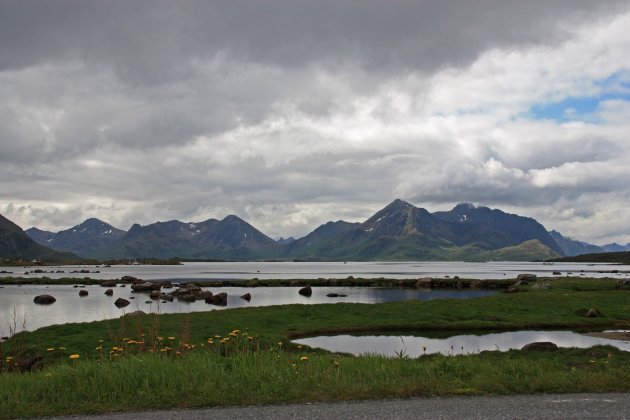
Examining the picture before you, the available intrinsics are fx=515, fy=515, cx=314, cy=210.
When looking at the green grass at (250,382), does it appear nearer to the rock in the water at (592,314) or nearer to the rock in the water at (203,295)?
the rock in the water at (592,314)

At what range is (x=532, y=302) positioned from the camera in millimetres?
72625

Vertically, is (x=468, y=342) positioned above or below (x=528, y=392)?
below

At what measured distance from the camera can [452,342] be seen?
48.2m

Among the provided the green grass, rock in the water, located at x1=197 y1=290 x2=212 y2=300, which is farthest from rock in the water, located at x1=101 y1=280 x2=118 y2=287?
the green grass

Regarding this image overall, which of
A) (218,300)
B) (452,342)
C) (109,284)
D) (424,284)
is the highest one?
(452,342)

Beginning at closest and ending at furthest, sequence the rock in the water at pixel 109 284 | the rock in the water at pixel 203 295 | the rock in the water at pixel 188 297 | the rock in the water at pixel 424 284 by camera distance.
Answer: the rock in the water at pixel 188 297 → the rock in the water at pixel 203 295 → the rock in the water at pixel 424 284 → the rock in the water at pixel 109 284

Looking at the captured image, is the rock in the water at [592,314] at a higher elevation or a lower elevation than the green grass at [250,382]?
lower

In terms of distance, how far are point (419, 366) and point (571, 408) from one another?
20.8ft

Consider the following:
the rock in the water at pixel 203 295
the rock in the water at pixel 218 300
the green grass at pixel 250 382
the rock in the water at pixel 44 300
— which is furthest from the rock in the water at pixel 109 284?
the green grass at pixel 250 382

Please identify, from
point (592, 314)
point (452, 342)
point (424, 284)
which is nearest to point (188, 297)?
point (452, 342)

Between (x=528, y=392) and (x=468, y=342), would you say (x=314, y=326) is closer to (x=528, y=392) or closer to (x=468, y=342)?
(x=468, y=342)

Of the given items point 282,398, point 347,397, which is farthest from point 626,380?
point 282,398

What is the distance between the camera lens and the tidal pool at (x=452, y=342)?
43.6 metres

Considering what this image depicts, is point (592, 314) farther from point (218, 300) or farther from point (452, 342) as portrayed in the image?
point (218, 300)
